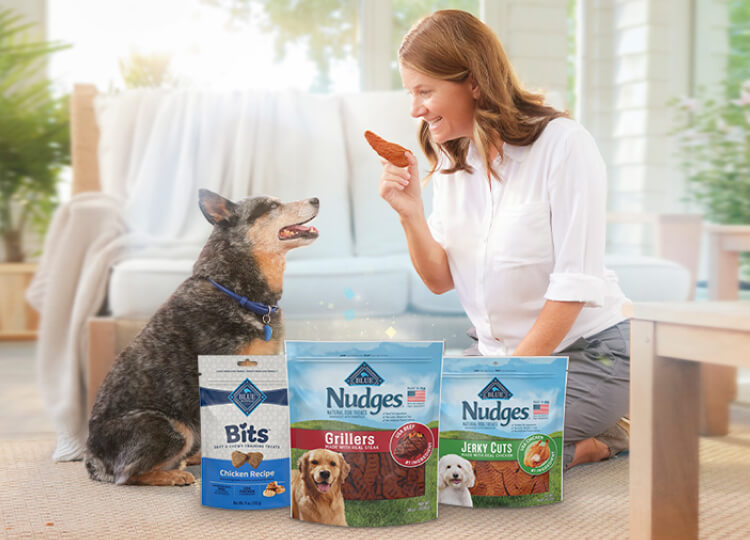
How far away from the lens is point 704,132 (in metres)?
3.11

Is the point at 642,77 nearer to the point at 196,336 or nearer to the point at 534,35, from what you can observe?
the point at 534,35

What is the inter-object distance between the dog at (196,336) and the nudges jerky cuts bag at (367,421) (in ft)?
0.68

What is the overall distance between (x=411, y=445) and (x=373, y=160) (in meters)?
0.91

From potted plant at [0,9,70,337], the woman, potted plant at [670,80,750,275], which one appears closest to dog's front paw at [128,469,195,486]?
the woman

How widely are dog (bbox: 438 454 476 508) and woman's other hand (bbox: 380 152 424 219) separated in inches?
18.2

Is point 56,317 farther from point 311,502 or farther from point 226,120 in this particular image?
point 311,502

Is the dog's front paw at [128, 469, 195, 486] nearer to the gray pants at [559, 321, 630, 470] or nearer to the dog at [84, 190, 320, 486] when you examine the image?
the dog at [84, 190, 320, 486]

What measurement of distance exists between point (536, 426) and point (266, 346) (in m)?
0.52

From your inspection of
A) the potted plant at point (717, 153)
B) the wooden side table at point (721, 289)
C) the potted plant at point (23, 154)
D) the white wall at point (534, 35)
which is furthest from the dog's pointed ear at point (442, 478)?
the potted plant at point (23, 154)

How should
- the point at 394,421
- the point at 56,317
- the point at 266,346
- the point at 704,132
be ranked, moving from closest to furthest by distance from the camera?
the point at 394,421 < the point at 266,346 < the point at 56,317 < the point at 704,132

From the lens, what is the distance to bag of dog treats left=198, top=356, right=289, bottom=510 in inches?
49.4

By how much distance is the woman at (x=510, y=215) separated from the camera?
1286 millimetres

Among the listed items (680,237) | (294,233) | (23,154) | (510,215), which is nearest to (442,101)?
(510,215)

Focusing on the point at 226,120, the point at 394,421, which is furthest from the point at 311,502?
the point at 226,120
